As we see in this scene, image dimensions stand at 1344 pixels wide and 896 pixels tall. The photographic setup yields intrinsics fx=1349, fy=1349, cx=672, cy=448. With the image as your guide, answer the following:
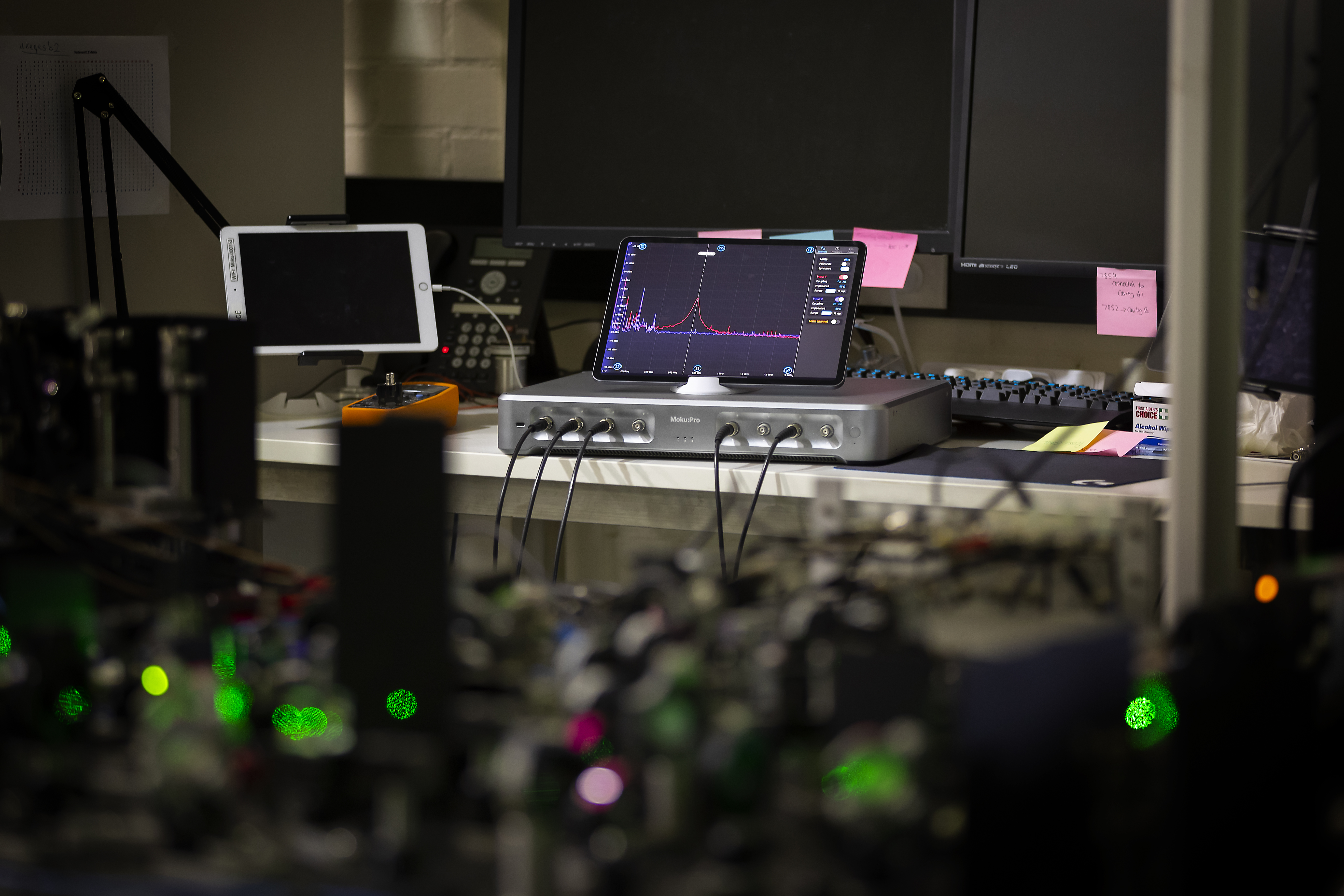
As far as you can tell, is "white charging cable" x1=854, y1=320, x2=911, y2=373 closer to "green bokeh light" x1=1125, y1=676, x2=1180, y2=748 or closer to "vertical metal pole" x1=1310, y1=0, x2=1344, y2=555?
"vertical metal pole" x1=1310, y1=0, x2=1344, y2=555

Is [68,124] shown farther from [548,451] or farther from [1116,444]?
[1116,444]

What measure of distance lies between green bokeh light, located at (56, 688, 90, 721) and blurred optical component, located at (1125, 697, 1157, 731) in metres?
0.43

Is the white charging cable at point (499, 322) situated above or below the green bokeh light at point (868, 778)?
above

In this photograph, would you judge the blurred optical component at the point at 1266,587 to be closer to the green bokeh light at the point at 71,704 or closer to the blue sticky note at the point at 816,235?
the green bokeh light at the point at 71,704

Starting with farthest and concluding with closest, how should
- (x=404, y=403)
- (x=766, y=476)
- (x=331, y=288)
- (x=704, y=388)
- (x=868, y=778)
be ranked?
(x=331, y=288), (x=404, y=403), (x=704, y=388), (x=766, y=476), (x=868, y=778)

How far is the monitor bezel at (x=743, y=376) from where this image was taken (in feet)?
5.08

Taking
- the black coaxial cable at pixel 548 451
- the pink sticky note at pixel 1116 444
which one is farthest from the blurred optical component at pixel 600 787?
the pink sticky note at pixel 1116 444

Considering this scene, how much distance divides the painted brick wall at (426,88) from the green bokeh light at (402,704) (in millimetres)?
1783

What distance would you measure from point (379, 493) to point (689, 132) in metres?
1.44

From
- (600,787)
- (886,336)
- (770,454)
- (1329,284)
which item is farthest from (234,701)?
(886,336)

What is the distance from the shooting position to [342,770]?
52cm

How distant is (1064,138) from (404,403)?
90cm

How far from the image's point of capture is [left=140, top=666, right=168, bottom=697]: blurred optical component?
58 centimetres

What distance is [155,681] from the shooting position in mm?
582
